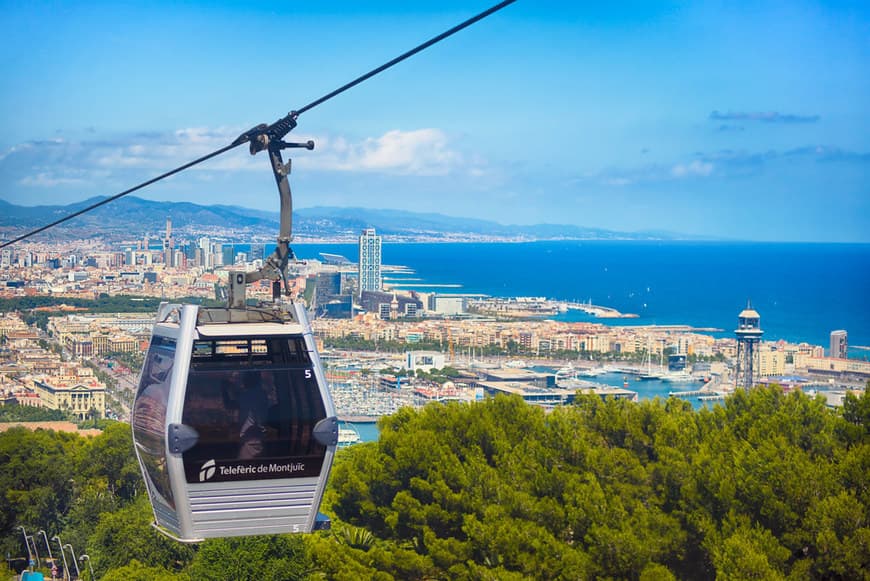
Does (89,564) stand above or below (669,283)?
below

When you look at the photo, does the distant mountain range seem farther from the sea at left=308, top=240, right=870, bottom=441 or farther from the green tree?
the green tree

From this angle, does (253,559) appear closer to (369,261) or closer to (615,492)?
(615,492)

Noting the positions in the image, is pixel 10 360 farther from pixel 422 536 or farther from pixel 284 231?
pixel 284 231

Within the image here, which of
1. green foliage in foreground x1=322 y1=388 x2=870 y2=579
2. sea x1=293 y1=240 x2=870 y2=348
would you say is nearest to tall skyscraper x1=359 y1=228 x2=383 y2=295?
sea x1=293 y1=240 x2=870 y2=348

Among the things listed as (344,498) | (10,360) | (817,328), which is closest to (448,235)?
(817,328)

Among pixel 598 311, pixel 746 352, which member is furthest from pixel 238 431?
pixel 598 311

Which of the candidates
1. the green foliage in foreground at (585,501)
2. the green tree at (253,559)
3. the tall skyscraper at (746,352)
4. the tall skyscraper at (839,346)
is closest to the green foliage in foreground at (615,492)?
the green foliage in foreground at (585,501)

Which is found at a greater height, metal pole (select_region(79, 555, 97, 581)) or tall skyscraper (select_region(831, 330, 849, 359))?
tall skyscraper (select_region(831, 330, 849, 359))

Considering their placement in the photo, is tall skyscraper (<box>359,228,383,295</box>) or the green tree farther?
tall skyscraper (<box>359,228,383,295</box>)
